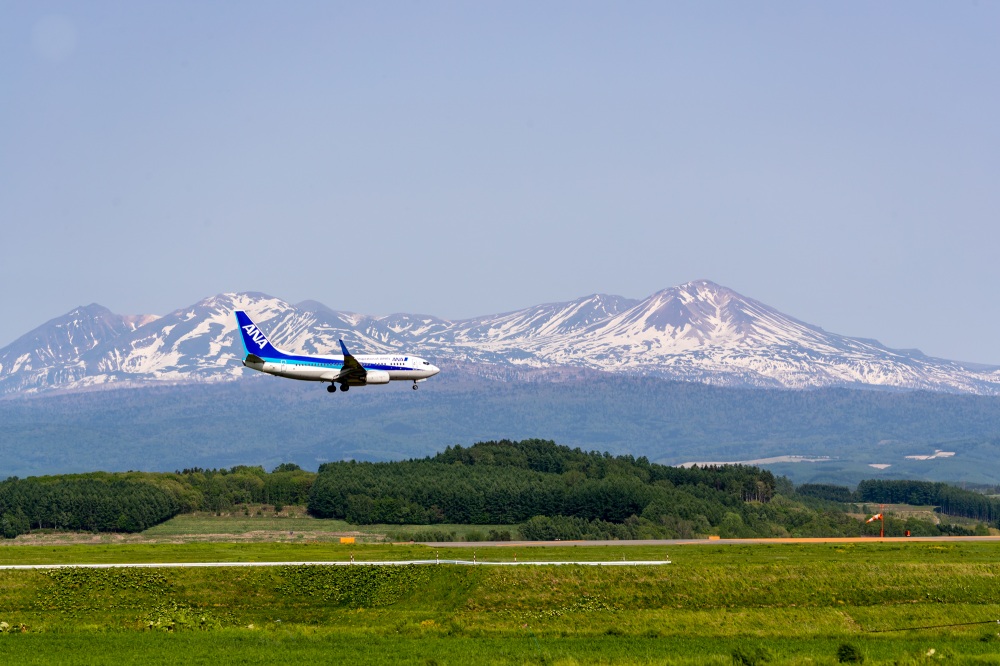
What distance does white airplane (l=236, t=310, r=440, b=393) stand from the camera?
132000 millimetres

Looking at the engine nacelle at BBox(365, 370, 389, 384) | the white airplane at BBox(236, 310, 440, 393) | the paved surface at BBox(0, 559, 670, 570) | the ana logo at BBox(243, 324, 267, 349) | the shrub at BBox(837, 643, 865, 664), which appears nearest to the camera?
the shrub at BBox(837, 643, 865, 664)

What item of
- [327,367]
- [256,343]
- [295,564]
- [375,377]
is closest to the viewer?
[295,564]

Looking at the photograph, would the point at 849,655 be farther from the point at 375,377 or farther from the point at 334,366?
the point at 334,366

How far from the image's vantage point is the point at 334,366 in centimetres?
13575

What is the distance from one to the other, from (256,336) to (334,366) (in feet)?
33.5

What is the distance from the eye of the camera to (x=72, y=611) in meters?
84.2

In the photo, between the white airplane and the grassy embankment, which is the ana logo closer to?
the white airplane

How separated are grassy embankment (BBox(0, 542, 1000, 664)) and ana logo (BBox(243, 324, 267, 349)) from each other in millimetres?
37813

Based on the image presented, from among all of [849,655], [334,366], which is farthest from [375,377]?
[849,655]

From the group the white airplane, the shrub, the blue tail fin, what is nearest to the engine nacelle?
the white airplane

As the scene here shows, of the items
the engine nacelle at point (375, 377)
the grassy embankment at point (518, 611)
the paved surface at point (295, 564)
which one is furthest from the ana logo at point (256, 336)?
the paved surface at point (295, 564)

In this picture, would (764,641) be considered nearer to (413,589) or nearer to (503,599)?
(503,599)

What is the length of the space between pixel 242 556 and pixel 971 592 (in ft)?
172

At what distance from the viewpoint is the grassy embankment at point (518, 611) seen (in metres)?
67.6
